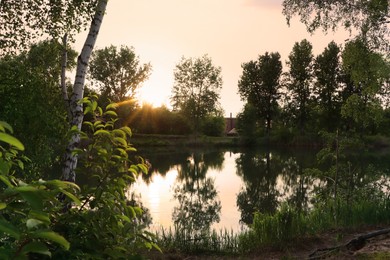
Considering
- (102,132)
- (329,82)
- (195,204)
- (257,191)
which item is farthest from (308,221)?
(329,82)

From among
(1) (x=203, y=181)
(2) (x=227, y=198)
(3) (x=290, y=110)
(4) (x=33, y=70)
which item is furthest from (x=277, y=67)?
(4) (x=33, y=70)

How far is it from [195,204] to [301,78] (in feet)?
187

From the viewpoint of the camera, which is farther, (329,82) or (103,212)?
(329,82)

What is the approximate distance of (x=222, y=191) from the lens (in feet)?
81.4

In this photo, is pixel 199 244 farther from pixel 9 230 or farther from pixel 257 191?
pixel 257 191

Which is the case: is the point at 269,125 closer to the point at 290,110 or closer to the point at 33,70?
the point at 290,110

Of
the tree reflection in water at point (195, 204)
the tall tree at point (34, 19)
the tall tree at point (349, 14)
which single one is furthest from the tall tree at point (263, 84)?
the tall tree at point (34, 19)

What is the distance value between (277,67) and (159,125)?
2432 centimetres

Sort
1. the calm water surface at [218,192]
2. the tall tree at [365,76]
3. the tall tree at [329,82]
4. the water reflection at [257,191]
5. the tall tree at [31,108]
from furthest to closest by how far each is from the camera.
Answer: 1. the tall tree at [329,82]
2. the water reflection at [257,191]
3. the calm water surface at [218,192]
4. the tall tree at [365,76]
5. the tall tree at [31,108]

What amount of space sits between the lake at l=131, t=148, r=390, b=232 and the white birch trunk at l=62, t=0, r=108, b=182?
5.99 metres

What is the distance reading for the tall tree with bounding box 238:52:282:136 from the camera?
252ft

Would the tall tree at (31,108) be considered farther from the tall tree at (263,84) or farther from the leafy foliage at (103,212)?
the tall tree at (263,84)

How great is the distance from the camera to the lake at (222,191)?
17453 millimetres

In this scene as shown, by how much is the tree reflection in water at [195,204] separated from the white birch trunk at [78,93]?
11.1ft
